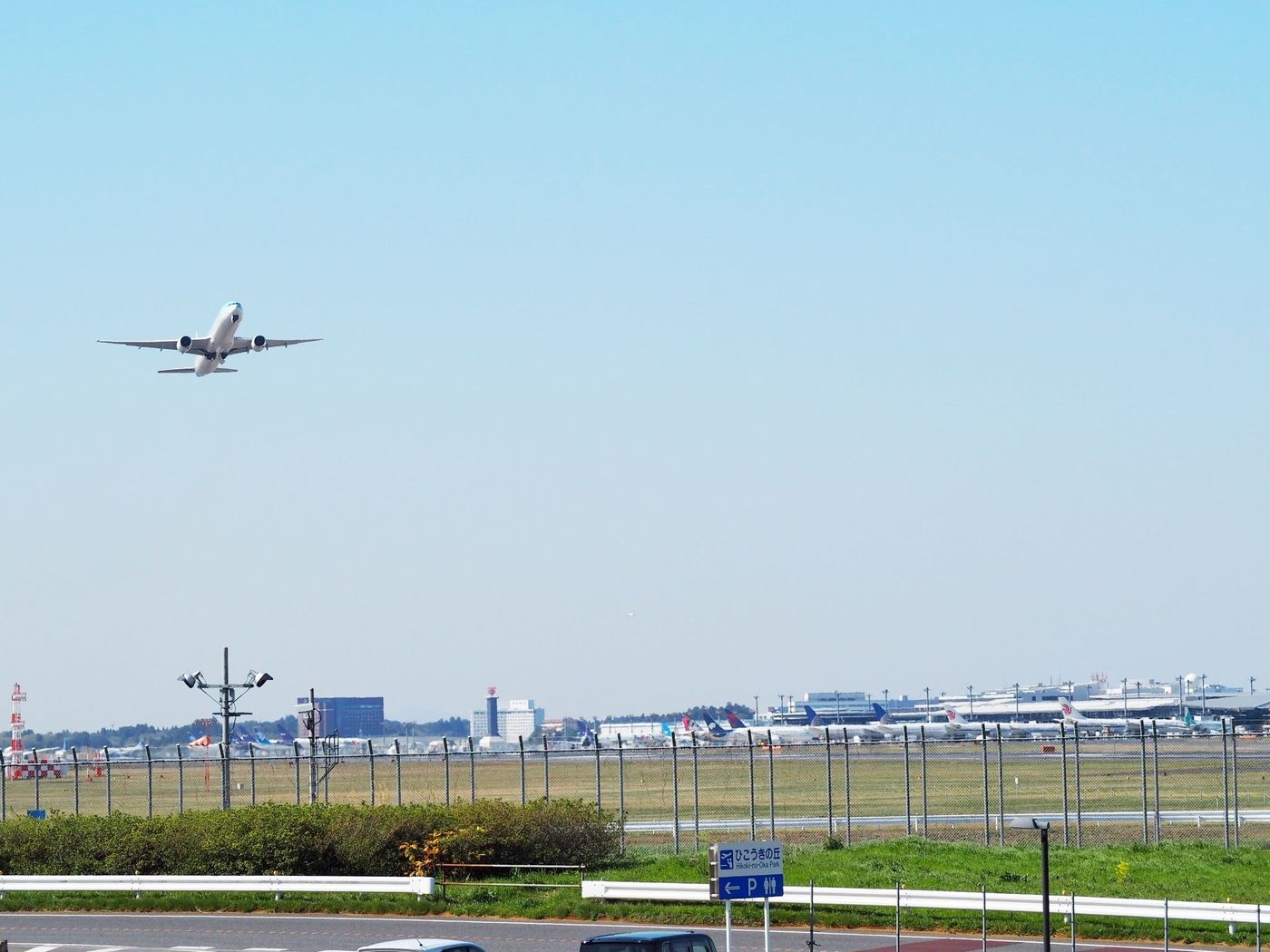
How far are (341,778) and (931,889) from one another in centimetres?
8394

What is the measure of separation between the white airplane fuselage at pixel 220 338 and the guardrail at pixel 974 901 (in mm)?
30005

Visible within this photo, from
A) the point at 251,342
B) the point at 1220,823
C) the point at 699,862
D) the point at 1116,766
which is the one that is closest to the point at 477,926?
the point at 699,862

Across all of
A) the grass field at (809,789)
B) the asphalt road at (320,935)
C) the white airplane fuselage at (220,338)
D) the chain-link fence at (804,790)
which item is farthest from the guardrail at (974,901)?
the white airplane fuselage at (220,338)

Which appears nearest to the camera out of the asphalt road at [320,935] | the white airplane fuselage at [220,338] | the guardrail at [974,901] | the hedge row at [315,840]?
the guardrail at [974,901]

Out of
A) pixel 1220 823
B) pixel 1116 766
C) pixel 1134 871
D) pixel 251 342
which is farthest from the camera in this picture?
pixel 1116 766

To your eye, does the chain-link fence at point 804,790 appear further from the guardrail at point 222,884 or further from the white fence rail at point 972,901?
the guardrail at point 222,884

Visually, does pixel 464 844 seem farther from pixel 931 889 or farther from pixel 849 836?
pixel 931 889

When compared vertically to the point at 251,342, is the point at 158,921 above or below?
below

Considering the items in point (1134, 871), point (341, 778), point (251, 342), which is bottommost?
point (341, 778)

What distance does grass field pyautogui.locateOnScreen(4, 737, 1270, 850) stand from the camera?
151 ft

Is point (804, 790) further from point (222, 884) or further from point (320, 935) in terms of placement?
point (320, 935)

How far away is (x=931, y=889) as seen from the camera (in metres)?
32.6

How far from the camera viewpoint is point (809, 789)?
76750mm

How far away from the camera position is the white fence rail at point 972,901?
27172 mm
